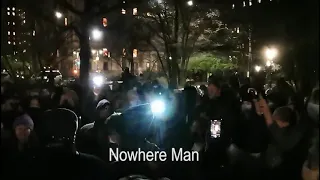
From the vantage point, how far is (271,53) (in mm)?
1605

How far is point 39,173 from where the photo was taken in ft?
5.40

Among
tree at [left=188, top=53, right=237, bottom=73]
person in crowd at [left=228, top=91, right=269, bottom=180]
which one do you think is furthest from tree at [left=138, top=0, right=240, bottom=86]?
person in crowd at [left=228, top=91, right=269, bottom=180]

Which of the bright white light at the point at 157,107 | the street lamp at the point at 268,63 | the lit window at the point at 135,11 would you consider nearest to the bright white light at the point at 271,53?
the street lamp at the point at 268,63

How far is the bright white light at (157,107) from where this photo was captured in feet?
5.86

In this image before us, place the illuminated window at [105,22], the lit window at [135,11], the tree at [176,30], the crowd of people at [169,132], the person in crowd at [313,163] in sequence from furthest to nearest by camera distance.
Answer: the lit window at [135,11]
the tree at [176,30]
the illuminated window at [105,22]
the crowd of people at [169,132]
the person in crowd at [313,163]

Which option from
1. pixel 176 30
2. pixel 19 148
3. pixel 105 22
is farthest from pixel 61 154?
pixel 176 30

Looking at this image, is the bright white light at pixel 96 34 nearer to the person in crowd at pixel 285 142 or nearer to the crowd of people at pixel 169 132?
the crowd of people at pixel 169 132

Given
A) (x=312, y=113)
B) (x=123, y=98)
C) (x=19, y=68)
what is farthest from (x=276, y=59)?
(x=19, y=68)

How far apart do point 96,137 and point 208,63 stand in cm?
77

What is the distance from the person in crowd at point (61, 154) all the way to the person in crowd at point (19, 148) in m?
0.04

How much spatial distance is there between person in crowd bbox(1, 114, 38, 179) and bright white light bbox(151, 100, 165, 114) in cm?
44

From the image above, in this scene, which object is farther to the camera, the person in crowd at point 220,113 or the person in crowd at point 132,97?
the person in crowd at point 132,97

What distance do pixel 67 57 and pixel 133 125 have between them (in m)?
0.39

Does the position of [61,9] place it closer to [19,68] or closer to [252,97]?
[19,68]
